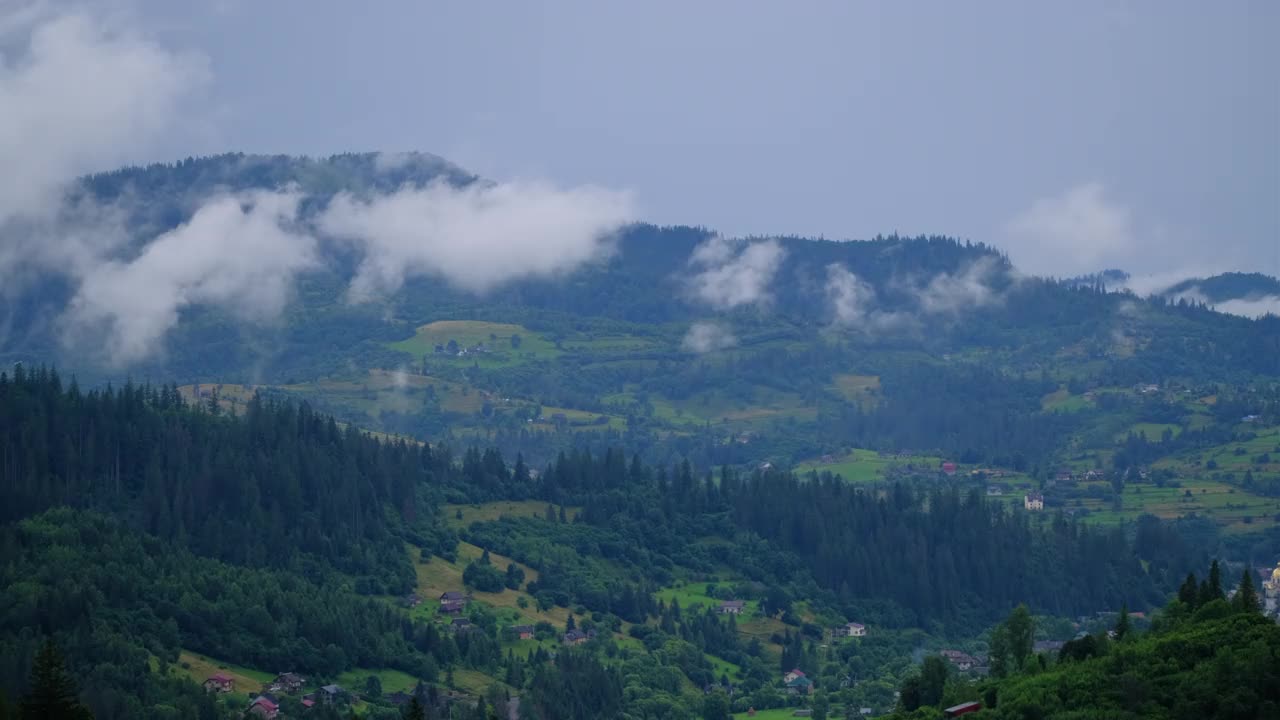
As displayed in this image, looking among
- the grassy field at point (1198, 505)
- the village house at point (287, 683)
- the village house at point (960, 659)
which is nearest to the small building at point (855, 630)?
the village house at point (960, 659)

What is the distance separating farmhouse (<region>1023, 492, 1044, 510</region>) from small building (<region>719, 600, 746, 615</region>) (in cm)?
6117

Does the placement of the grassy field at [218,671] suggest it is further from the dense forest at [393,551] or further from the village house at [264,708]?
the village house at [264,708]

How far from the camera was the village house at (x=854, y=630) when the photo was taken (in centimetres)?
13438

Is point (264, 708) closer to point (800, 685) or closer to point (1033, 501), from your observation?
point (800, 685)

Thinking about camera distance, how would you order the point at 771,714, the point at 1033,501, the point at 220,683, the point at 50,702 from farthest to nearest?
the point at 1033,501 → the point at 771,714 → the point at 220,683 → the point at 50,702

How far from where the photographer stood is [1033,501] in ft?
622

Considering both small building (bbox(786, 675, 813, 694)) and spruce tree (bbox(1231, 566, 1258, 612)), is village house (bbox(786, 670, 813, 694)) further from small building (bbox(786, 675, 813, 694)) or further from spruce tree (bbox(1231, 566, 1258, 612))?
spruce tree (bbox(1231, 566, 1258, 612))

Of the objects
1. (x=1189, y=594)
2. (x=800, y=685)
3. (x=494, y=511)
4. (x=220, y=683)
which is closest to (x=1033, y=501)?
(x=494, y=511)

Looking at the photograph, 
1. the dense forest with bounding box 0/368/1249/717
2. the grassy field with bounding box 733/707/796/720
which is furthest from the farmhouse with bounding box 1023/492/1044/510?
the grassy field with bounding box 733/707/796/720

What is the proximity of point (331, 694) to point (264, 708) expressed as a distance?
611 cm

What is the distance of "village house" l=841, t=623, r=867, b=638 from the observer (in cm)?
13438

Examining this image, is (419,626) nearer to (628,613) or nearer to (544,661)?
(544,661)

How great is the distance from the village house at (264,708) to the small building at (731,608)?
4584 cm

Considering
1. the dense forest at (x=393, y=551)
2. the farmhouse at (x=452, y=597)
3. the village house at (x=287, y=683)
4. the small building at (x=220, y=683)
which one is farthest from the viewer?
the farmhouse at (x=452, y=597)
